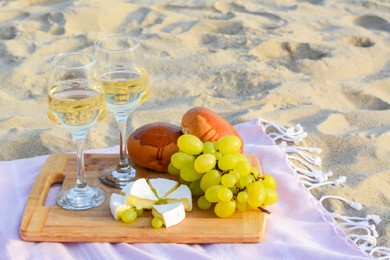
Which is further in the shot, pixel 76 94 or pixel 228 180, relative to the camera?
pixel 228 180

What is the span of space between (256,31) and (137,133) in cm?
165

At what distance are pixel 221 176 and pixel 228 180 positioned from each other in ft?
0.13

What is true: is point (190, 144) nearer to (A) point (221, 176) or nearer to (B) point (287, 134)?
(A) point (221, 176)

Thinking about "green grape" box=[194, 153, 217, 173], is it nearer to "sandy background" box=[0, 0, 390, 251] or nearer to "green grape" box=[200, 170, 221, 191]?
"green grape" box=[200, 170, 221, 191]

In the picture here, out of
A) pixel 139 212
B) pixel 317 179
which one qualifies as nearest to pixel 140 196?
pixel 139 212

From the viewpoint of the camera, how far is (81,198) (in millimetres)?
1878

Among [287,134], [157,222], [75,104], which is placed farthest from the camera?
[287,134]

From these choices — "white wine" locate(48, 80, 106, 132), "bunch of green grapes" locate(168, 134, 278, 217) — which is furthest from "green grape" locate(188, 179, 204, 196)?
"white wine" locate(48, 80, 106, 132)

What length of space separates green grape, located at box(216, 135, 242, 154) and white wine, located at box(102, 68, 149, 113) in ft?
0.79

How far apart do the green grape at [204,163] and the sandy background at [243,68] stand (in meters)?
0.45

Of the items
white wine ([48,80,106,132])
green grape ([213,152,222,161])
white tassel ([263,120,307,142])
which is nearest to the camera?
white wine ([48,80,106,132])

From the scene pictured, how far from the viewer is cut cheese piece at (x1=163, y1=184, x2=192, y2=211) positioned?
1.83m

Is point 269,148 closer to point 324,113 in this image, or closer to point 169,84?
point 324,113

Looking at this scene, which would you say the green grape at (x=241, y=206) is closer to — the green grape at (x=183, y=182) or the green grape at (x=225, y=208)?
the green grape at (x=225, y=208)
